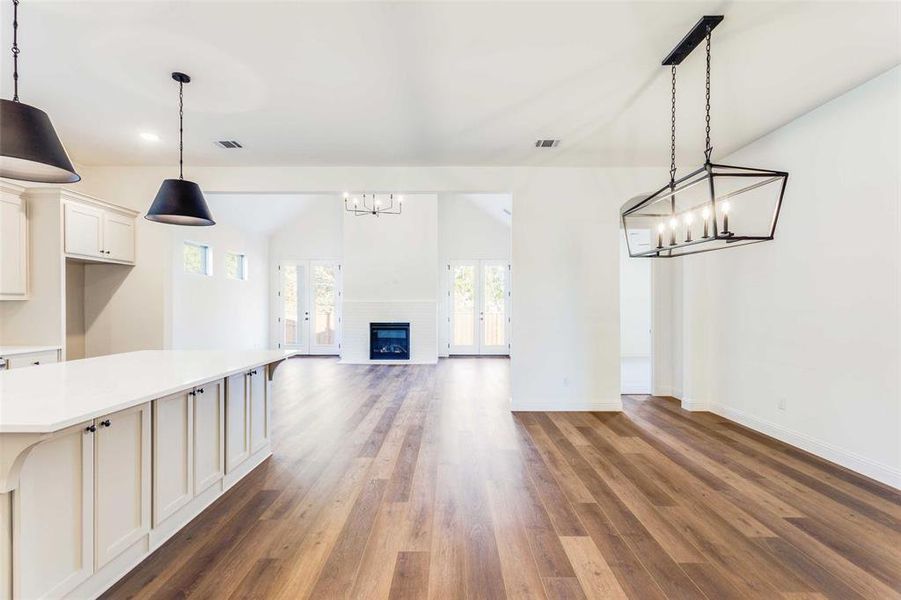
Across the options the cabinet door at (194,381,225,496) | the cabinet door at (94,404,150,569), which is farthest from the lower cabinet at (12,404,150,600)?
the cabinet door at (194,381,225,496)

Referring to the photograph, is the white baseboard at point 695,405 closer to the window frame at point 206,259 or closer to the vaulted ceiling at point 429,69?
the vaulted ceiling at point 429,69

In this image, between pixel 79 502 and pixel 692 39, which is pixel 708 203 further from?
pixel 79 502

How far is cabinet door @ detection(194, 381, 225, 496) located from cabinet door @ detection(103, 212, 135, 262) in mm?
2928

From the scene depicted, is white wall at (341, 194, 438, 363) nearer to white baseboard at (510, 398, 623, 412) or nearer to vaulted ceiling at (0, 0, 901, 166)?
white baseboard at (510, 398, 623, 412)

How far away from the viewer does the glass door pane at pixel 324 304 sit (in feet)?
30.1

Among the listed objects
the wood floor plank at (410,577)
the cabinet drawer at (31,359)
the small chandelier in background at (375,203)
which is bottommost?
the wood floor plank at (410,577)

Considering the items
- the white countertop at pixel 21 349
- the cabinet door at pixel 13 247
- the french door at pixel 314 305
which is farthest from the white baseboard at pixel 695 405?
the french door at pixel 314 305

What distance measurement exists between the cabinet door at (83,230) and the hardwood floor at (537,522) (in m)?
2.64

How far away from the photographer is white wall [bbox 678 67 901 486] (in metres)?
2.64

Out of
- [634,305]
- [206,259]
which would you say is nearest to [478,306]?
[634,305]

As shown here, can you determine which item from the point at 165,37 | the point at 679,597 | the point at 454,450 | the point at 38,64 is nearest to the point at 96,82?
the point at 38,64

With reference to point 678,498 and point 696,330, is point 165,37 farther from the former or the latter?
point 696,330

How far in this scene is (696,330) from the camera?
4445 millimetres

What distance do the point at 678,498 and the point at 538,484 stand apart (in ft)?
2.93
